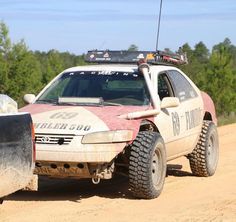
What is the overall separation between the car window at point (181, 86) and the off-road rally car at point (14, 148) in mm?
3920

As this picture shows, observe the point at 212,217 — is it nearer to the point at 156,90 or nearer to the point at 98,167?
the point at 98,167

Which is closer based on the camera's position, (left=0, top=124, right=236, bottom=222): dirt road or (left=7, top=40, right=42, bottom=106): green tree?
(left=0, top=124, right=236, bottom=222): dirt road

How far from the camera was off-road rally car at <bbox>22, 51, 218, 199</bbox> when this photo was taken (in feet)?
24.4

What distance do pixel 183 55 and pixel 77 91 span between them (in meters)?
2.21

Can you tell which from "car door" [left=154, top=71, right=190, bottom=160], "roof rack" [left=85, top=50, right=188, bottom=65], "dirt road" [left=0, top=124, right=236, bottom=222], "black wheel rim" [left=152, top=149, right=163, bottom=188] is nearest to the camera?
"dirt road" [left=0, top=124, right=236, bottom=222]

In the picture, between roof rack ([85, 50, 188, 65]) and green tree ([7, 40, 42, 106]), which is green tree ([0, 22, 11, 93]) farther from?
roof rack ([85, 50, 188, 65])

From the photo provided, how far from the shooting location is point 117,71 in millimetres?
8867

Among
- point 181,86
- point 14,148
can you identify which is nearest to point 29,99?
point 181,86

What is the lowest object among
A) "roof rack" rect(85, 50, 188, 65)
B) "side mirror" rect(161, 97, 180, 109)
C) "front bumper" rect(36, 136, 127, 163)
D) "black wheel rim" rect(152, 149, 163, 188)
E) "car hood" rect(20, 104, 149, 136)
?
"black wheel rim" rect(152, 149, 163, 188)

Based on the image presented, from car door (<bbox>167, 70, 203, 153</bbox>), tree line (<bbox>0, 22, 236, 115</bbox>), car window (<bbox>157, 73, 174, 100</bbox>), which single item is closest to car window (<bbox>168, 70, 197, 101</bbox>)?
car door (<bbox>167, 70, 203, 153</bbox>)

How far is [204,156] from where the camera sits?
9.79 metres

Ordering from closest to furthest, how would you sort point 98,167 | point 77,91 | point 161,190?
point 98,167 < point 161,190 < point 77,91

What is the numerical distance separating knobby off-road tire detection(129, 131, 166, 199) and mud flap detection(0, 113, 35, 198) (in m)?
2.14

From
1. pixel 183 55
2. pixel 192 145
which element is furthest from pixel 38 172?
pixel 183 55
